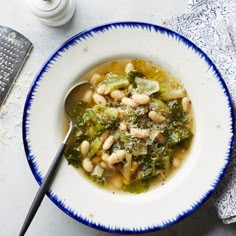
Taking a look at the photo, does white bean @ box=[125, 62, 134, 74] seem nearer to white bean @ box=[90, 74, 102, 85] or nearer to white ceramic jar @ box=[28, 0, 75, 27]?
white bean @ box=[90, 74, 102, 85]

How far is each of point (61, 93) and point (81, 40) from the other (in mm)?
204

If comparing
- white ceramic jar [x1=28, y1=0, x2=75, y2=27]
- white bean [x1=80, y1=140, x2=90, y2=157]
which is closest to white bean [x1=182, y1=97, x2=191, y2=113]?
white bean [x1=80, y1=140, x2=90, y2=157]

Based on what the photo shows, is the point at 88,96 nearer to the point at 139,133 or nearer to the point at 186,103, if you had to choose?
the point at 139,133

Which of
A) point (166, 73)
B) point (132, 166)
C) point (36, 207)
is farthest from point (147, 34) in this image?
point (36, 207)

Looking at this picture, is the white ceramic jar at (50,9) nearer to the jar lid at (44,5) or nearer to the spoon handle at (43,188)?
the jar lid at (44,5)

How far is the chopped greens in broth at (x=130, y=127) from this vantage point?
5.95 feet

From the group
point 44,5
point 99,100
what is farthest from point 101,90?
point 44,5

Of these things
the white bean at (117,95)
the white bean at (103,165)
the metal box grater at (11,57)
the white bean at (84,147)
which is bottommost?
the white bean at (103,165)

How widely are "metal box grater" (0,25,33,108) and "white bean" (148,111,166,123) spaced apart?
0.55 m

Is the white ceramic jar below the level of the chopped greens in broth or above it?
above

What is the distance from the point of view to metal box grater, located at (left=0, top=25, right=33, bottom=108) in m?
1.96

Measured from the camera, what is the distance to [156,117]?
5.90 ft

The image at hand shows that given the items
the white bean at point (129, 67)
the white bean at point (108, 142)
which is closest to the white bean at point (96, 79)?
the white bean at point (129, 67)

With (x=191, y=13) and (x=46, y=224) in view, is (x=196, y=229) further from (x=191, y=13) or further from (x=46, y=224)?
(x=191, y=13)
